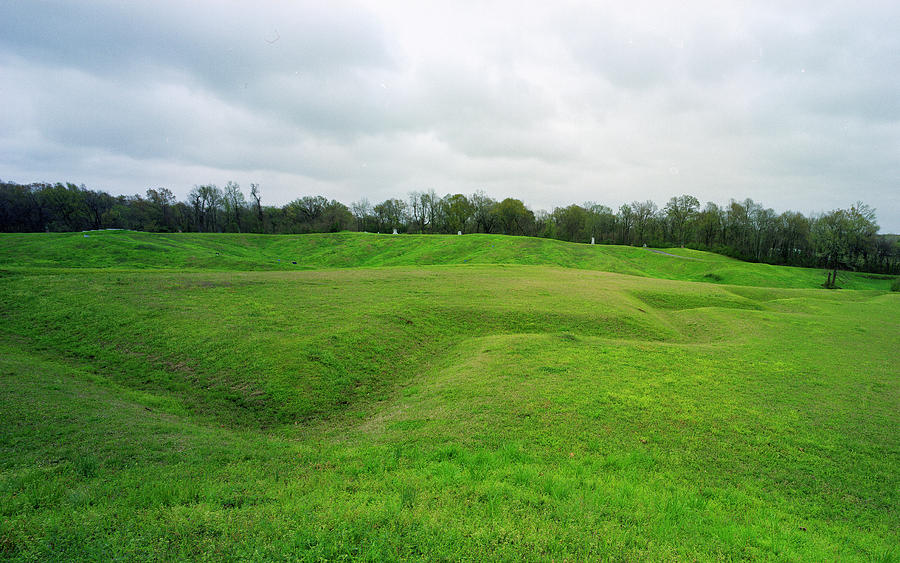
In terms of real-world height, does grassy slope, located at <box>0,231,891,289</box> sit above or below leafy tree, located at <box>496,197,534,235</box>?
below

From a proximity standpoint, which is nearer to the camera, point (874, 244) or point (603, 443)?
point (603, 443)

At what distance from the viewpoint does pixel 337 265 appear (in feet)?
204

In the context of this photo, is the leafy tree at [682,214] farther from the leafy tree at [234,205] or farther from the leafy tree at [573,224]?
the leafy tree at [234,205]

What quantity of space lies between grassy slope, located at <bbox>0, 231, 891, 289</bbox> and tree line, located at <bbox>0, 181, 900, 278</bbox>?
21241 mm

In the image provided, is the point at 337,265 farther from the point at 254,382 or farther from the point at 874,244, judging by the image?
the point at 874,244

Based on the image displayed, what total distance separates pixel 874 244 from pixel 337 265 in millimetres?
119017

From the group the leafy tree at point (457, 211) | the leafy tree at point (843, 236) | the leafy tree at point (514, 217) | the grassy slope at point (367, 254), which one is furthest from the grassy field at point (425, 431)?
the leafy tree at point (457, 211)

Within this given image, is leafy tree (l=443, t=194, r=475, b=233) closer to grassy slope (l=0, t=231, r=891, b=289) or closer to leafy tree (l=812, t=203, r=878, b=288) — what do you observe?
grassy slope (l=0, t=231, r=891, b=289)

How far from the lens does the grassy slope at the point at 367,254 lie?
43.7 meters

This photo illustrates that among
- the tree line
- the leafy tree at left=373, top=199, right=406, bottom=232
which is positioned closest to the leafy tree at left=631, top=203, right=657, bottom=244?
the tree line

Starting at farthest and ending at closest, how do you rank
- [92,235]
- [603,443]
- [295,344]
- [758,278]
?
[758,278], [92,235], [295,344], [603,443]

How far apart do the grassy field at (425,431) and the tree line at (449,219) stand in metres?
89.8

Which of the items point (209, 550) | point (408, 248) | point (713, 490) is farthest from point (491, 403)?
point (408, 248)

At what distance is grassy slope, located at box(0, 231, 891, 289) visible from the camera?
143ft
